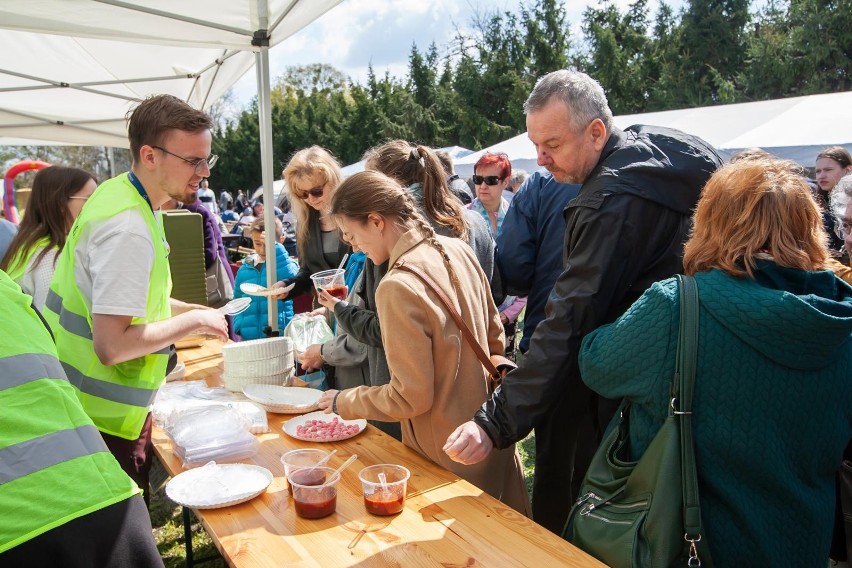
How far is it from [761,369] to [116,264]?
1.67m

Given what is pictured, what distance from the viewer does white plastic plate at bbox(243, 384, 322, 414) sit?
2.27 metres

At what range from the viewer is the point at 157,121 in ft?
6.41

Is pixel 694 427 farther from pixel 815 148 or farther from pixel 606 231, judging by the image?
pixel 815 148

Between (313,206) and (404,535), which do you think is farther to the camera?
(313,206)

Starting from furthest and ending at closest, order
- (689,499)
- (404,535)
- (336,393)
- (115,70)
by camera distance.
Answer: (115,70)
(336,393)
(404,535)
(689,499)

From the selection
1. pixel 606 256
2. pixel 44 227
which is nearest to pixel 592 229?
pixel 606 256

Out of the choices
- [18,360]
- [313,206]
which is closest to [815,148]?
[313,206]

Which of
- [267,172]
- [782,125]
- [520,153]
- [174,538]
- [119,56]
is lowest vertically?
[174,538]

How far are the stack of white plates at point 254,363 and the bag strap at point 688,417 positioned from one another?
166 centimetres

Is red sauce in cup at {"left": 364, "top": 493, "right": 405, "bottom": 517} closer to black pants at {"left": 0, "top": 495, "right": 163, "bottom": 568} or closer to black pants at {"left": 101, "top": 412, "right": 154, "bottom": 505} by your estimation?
black pants at {"left": 0, "top": 495, "right": 163, "bottom": 568}

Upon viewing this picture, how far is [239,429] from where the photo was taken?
1944mm

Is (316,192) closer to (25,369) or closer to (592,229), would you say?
(592,229)

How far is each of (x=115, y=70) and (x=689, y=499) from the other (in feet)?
18.7

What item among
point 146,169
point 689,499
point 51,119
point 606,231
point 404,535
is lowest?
point 404,535
